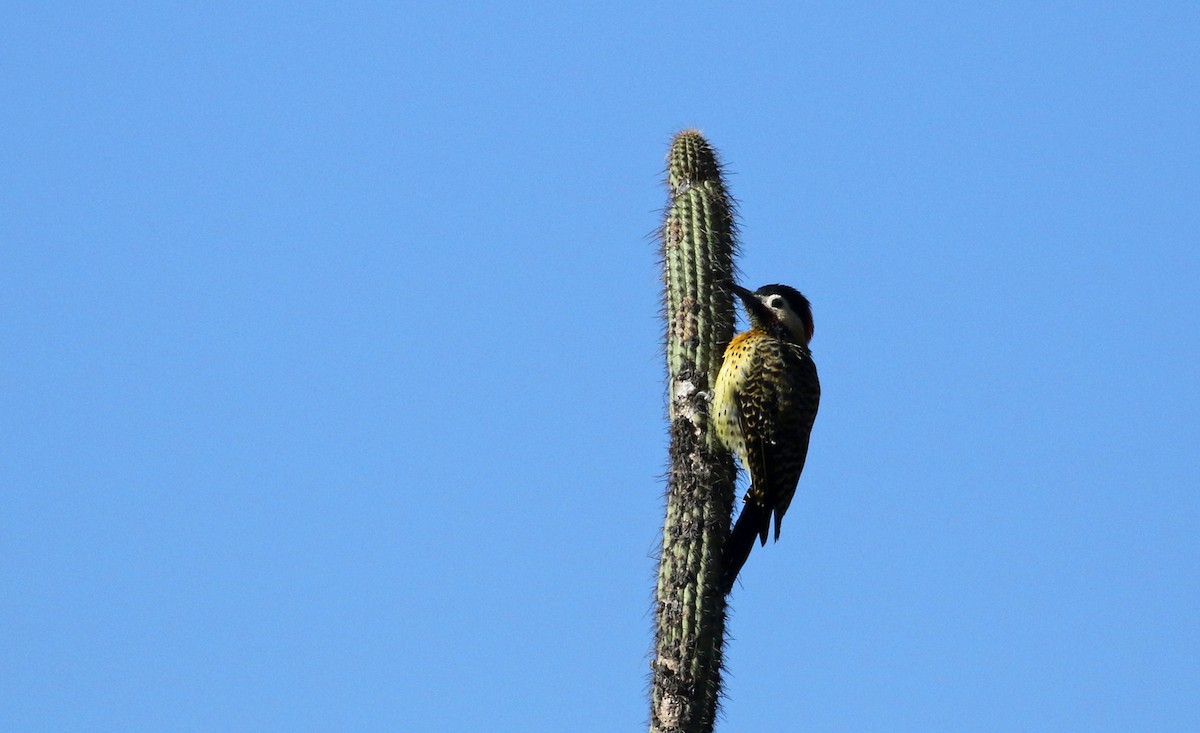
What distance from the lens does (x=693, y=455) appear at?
5938 millimetres

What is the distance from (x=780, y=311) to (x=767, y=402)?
1.90 ft

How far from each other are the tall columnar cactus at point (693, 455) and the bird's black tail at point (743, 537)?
0.33ft

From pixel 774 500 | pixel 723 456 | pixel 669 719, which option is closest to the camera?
pixel 669 719

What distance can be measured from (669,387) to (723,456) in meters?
0.40

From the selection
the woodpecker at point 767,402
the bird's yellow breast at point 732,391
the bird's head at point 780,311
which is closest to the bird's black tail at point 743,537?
the woodpecker at point 767,402

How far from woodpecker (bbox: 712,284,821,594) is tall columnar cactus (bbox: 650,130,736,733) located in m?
0.13

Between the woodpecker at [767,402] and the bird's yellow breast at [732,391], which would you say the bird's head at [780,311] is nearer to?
the woodpecker at [767,402]

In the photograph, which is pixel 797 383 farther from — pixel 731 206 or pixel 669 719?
pixel 669 719

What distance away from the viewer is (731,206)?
617 centimetres

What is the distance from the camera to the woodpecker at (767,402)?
242 inches

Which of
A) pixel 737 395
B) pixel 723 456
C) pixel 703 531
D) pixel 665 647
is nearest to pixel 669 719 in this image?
pixel 665 647

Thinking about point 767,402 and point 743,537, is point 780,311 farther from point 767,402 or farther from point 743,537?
point 743,537

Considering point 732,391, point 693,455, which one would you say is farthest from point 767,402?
point 693,455

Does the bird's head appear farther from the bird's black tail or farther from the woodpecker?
the bird's black tail
